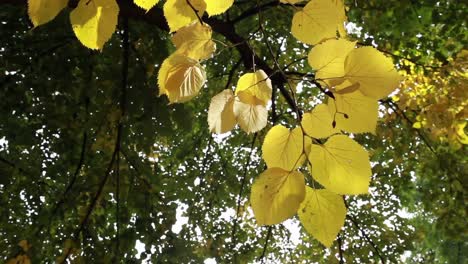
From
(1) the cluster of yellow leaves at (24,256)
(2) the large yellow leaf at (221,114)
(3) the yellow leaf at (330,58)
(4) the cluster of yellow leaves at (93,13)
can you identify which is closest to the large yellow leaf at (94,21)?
(4) the cluster of yellow leaves at (93,13)

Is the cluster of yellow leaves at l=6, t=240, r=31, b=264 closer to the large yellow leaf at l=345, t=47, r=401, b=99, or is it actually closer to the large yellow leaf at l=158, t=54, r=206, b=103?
the large yellow leaf at l=158, t=54, r=206, b=103

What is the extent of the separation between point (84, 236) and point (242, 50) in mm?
1630

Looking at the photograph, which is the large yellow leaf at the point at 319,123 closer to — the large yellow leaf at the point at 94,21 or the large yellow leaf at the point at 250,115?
the large yellow leaf at the point at 250,115

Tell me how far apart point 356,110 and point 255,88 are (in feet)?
0.49

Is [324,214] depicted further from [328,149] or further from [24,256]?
[24,256]

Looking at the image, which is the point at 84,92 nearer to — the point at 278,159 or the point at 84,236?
the point at 84,236

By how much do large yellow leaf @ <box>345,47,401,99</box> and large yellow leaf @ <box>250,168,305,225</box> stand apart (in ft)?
0.49

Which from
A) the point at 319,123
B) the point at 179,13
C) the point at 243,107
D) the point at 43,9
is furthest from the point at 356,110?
the point at 43,9

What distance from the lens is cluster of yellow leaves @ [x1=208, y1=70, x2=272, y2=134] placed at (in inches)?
24.0

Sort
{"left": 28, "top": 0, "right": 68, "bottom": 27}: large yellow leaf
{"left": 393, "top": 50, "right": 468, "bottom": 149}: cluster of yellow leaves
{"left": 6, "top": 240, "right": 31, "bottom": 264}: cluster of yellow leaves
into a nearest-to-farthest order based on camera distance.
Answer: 1. {"left": 28, "top": 0, "right": 68, "bottom": 27}: large yellow leaf
2. {"left": 6, "top": 240, "right": 31, "bottom": 264}: cluster of yellow leaves
3. {"left": 393, "top": 50, "right": 468, "bottom": 149}: cluster of yellow leaves

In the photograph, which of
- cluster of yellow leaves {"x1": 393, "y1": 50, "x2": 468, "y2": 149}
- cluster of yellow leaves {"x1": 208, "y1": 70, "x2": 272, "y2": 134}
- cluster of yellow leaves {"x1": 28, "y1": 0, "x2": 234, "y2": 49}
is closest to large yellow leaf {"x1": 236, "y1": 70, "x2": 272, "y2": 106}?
cluster of yellow leaves {"x1": 208, "y1": 70, "x2": 272, "y2": 134}

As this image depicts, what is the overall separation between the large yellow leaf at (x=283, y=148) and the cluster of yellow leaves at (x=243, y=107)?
1.2 inches

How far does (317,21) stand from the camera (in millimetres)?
641

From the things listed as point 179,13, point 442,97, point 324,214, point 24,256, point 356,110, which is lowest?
point 324,214
